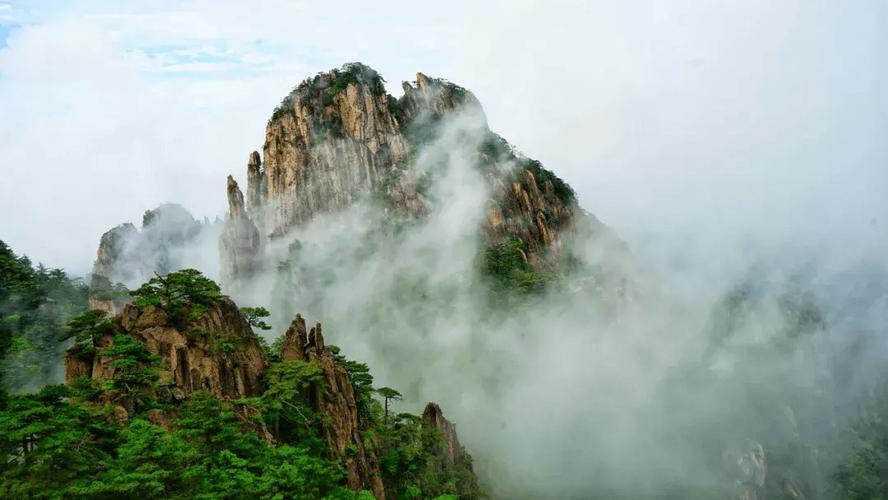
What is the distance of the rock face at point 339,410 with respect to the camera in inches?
1261

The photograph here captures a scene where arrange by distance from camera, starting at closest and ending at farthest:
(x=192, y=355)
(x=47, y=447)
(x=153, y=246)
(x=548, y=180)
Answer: (x=47, y=447), (x=192, y=355), (x=548, y=180), (x=153, y=246)

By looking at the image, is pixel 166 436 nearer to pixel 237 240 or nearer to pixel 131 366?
pixel 131 366

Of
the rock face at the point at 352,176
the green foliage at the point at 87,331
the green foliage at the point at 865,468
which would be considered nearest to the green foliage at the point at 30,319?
the green foliage at the point at 87,331

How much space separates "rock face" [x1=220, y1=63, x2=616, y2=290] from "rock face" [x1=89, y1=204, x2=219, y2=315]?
2578cm

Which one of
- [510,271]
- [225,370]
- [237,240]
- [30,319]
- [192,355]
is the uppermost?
[237,240]

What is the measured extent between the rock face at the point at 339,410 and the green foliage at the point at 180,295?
6.08m

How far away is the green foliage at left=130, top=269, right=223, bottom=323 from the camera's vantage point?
99.3 ft

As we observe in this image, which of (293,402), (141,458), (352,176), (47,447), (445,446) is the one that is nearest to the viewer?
(47,447)

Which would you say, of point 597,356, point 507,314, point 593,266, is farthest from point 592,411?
point 593,266

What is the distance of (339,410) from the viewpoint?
3344 centimetres

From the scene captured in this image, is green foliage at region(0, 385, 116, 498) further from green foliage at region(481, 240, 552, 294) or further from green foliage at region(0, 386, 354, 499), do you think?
green foliage at region(481, 240, 552, 294)

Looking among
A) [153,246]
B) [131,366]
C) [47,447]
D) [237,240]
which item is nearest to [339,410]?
[131,366]

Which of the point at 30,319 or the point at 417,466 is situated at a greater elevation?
the point at 30,319

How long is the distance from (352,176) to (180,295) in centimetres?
6551
